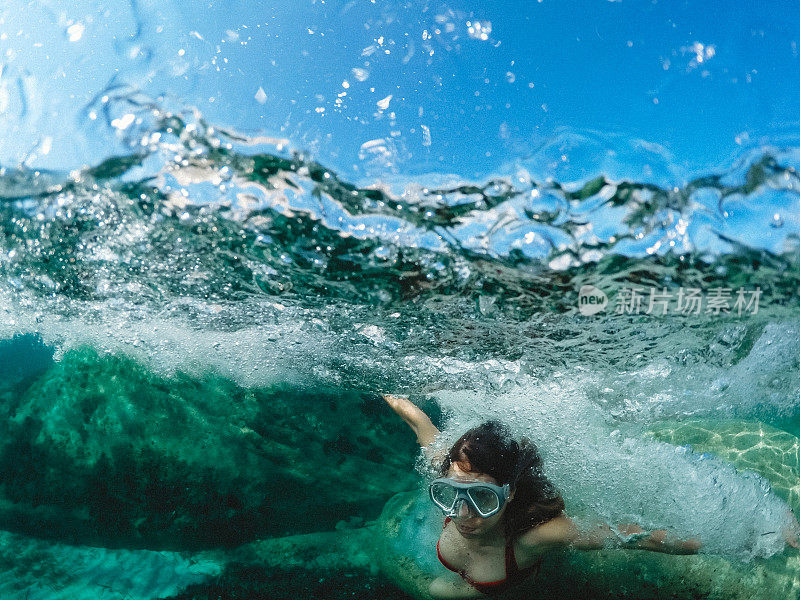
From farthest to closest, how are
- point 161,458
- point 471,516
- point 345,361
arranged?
point 345,361 < point 161,458 < point 471,516

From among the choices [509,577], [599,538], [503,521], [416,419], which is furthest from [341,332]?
[599,538]

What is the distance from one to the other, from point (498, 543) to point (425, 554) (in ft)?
7.46

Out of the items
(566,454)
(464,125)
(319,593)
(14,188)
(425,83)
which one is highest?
(425,83)

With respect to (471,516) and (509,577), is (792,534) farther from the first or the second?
(471,516)

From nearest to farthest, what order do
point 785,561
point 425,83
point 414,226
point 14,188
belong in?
point 425,83 → point 414,226 → point 14,188 → point 785,561

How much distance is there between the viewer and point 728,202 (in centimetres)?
455

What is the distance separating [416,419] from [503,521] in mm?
2422

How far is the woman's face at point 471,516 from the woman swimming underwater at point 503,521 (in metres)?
0.01

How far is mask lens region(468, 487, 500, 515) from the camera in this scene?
5.07 meters

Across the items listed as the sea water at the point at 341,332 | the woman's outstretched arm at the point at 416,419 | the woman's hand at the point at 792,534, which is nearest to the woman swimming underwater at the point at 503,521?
the sea water at the point at 341,332

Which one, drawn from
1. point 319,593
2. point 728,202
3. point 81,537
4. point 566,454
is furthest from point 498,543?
point 81,537

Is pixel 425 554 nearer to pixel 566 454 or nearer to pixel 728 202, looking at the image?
pixel 566 454

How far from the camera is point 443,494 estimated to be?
531 centimetres

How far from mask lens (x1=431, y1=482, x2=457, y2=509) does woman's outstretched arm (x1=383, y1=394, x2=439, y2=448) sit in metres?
1.96
